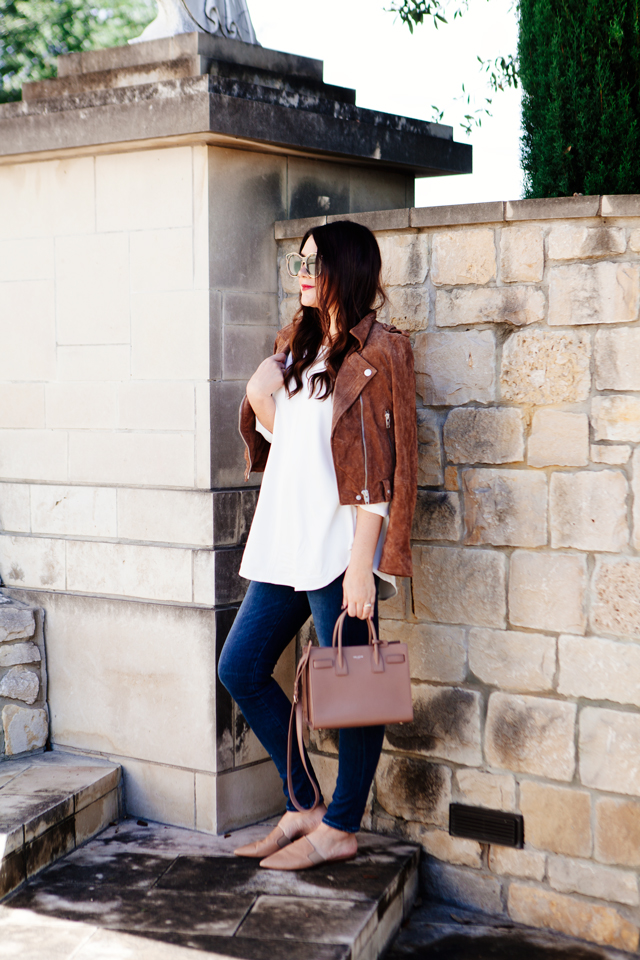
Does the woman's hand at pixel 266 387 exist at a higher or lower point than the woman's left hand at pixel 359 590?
higher

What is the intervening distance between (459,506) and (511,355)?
20.1 inches

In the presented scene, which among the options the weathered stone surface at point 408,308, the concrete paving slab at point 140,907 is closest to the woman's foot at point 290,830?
the concrete paving slab at point 140,907

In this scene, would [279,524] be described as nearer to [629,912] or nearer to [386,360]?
[386,360]

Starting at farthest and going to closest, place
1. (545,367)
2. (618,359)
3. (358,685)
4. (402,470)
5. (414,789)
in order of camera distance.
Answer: (414,789), (545,367), (618,359), (402,470), (358,685)

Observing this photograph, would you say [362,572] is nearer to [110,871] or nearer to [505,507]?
[505,507]

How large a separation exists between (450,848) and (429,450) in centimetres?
132

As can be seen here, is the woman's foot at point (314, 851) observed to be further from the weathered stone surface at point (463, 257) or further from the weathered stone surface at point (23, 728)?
the weathered stone surface at point (463, 257)

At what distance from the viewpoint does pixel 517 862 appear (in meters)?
3.30

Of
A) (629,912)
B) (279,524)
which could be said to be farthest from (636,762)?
(279,524)

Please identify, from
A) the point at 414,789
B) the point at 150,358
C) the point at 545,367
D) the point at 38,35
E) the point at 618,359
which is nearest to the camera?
the point at 618,359

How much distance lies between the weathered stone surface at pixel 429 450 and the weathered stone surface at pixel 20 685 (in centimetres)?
163

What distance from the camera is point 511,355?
3240 millimetres

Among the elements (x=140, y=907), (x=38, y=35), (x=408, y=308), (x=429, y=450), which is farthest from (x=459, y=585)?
(x=38, y=35)

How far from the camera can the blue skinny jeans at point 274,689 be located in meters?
3.11
